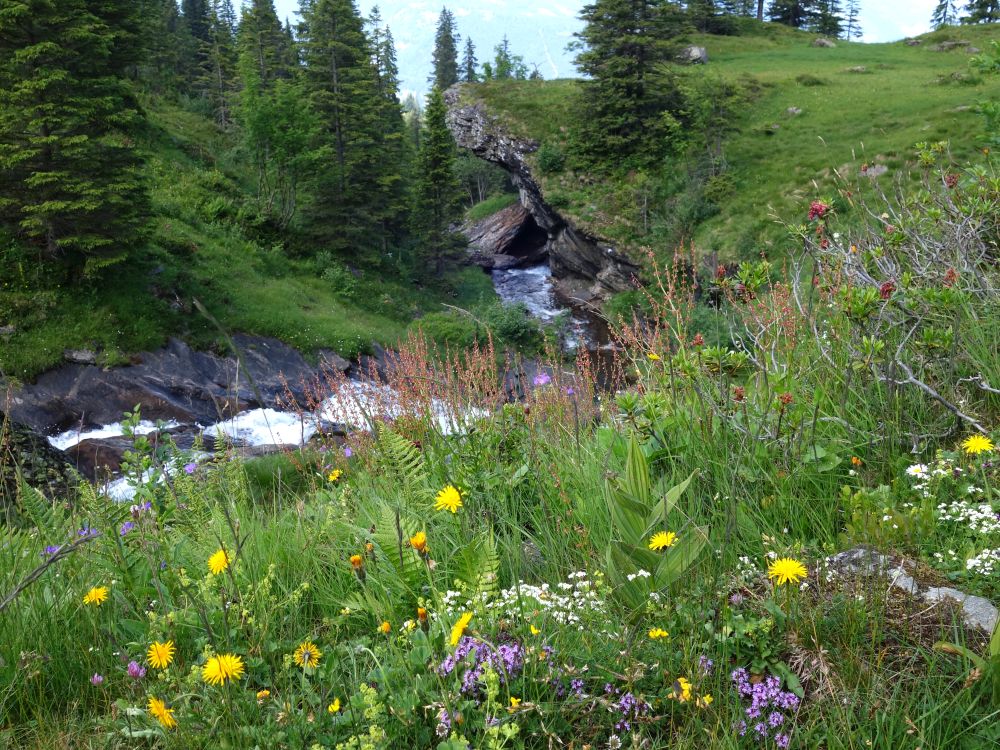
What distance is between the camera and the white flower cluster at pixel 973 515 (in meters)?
1.87

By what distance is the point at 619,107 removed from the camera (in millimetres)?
29625

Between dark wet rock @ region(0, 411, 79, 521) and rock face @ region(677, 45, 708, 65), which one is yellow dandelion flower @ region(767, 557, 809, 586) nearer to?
dark wet rock @ region(0, 411, 79, 521)

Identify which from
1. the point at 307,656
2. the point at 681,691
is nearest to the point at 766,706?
the point at 681,691

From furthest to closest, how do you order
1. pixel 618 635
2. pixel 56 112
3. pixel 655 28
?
pixel 655 28, pixel 56 112, pixel 618 635

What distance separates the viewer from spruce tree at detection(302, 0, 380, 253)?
29719 millimetres

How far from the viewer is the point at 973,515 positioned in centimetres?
192

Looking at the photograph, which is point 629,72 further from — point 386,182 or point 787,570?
point 787,570

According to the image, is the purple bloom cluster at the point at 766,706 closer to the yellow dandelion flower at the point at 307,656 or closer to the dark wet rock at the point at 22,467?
the yellow dandelion flower at the point at 307,656

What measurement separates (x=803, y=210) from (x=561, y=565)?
22.3m

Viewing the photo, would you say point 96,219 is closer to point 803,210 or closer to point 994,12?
point 803,210

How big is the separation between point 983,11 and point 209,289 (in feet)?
207

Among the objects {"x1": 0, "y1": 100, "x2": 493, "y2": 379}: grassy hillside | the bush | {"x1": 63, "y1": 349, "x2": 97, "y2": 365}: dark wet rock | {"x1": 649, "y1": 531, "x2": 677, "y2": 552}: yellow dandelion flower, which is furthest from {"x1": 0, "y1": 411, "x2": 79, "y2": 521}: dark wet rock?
the bush

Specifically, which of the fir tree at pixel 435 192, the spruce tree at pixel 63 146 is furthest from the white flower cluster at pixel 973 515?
the fir tree at pixel 435 192

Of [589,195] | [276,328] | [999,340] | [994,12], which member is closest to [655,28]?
[589,195]
